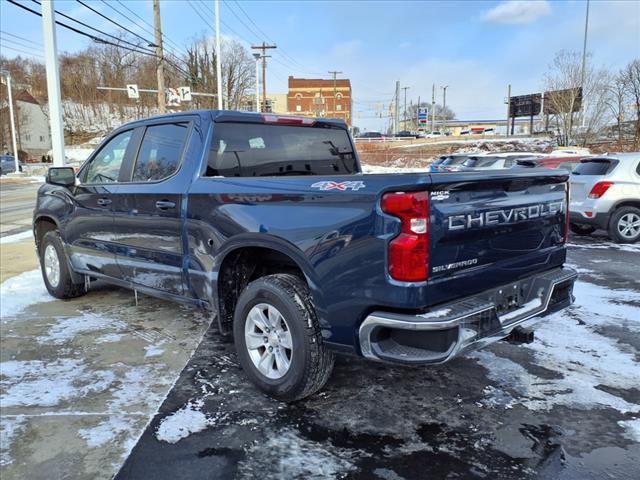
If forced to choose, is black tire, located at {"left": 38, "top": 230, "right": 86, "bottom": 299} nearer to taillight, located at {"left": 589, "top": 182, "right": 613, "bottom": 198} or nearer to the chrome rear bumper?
the chrome rear bumper

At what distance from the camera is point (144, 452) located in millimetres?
2793

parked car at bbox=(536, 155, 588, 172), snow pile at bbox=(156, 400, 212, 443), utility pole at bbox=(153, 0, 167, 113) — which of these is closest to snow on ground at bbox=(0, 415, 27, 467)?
snow pile at bbox=(156, 400, 212, 443)

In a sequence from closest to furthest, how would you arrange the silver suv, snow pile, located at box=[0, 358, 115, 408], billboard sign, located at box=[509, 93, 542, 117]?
snow pile, located at box=[0, 358, 115, 408], the silver suv, billboard sign, located at box=[509, 93, 542, 117]

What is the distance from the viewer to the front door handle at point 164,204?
3.97m

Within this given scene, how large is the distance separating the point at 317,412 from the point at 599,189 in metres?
8.00

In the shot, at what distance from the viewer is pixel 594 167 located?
9523mm

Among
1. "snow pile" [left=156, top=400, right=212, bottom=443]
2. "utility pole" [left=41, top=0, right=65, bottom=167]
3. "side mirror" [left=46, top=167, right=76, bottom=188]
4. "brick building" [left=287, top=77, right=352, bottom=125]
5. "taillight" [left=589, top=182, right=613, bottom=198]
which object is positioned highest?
"brick building" [left=287, top=77, right=352, bottom=125]

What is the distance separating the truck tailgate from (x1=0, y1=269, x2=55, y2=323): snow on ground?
4525mm

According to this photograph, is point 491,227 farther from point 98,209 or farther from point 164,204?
point 98,209

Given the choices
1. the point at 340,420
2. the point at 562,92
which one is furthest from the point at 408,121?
the point at 340,420

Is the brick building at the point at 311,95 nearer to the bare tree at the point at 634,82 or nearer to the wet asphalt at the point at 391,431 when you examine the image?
the bare tree at the point at 634,82

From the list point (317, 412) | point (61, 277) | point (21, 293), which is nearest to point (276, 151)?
point (317, 412)

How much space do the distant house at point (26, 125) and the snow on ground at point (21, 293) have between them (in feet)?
208

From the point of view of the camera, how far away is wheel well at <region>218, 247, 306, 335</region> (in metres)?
3.66
